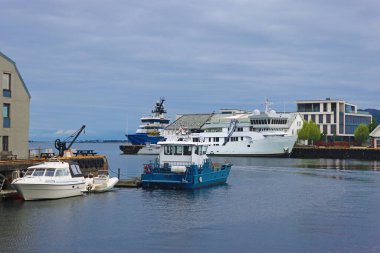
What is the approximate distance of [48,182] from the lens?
42.5 metres

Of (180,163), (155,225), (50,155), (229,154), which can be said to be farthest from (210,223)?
(229,154)

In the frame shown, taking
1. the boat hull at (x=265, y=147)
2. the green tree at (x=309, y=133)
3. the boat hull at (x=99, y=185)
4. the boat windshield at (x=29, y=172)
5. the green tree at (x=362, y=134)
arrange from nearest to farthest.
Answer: the boat windshield at (x=29, y=172) < the boat hull at (x=99, y=185) < the boat hull at (x=265, y=147) < the green tree at (x=309, y=133) < the green tree at (x=362, y=134)

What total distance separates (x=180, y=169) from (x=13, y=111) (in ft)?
49.8

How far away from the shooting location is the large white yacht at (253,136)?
446 ft

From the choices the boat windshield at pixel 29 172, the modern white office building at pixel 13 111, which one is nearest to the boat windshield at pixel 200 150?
the modern white office building at pixel 13 111

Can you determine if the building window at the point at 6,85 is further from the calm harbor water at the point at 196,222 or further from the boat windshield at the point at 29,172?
the calm harbor water at the point at 196,222

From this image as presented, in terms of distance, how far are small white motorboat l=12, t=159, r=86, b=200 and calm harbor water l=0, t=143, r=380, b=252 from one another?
28.4 inches

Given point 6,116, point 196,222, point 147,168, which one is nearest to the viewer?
point 196,222

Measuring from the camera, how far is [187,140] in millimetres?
59594

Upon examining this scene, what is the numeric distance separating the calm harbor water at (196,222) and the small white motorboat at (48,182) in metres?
0.72

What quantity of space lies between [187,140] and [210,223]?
24546 millimetres

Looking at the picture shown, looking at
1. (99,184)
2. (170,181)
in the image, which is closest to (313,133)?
(170,181)

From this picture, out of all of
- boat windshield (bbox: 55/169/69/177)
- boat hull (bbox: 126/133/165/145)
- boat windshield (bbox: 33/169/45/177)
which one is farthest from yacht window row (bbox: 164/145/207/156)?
boat hull (bbox: 126/133/165/145)

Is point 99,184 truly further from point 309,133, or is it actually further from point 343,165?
point 309,133
